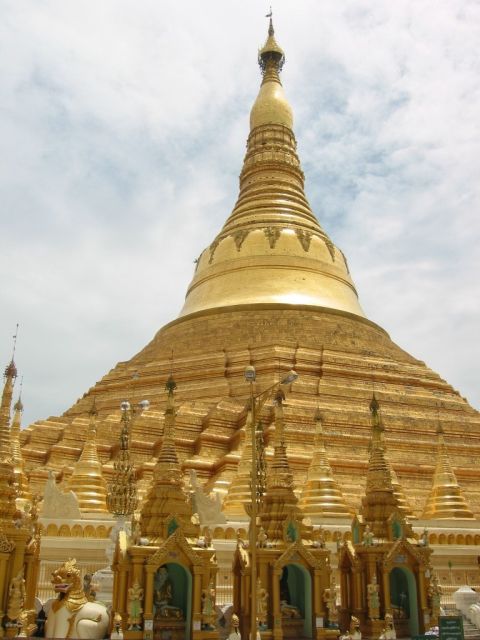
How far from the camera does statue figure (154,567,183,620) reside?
Result: 1159cm

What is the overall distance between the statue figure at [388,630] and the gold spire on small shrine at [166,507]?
374 centimetres

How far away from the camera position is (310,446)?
23.4 m

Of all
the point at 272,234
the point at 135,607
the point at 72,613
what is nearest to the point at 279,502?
the point at 135,607

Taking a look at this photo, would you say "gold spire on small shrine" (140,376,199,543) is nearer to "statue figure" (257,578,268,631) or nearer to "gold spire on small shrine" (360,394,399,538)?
"statue figure" (257,578,268,631)

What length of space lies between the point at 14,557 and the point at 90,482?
30.1 feet

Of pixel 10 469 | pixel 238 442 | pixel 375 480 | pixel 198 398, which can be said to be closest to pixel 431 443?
pixel 238 442

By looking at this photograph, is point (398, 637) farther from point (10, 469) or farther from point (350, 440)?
point (350, 440)

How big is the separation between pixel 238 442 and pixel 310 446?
241 cm

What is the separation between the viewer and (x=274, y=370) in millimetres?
26766

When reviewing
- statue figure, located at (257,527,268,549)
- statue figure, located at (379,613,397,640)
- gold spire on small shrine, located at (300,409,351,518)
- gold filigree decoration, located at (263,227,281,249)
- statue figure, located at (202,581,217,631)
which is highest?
gold filigree decoration, located at (263,227,281,249)

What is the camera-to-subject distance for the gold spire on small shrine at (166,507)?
469 inches

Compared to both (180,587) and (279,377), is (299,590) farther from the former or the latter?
(279,377)

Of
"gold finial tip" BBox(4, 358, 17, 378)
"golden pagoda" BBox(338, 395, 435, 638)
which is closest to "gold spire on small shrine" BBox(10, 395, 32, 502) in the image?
"gold finial tip" BBox(4, 358, 17, 378)

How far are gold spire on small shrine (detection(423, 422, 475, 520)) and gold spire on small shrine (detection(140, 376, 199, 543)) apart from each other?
11.2m
